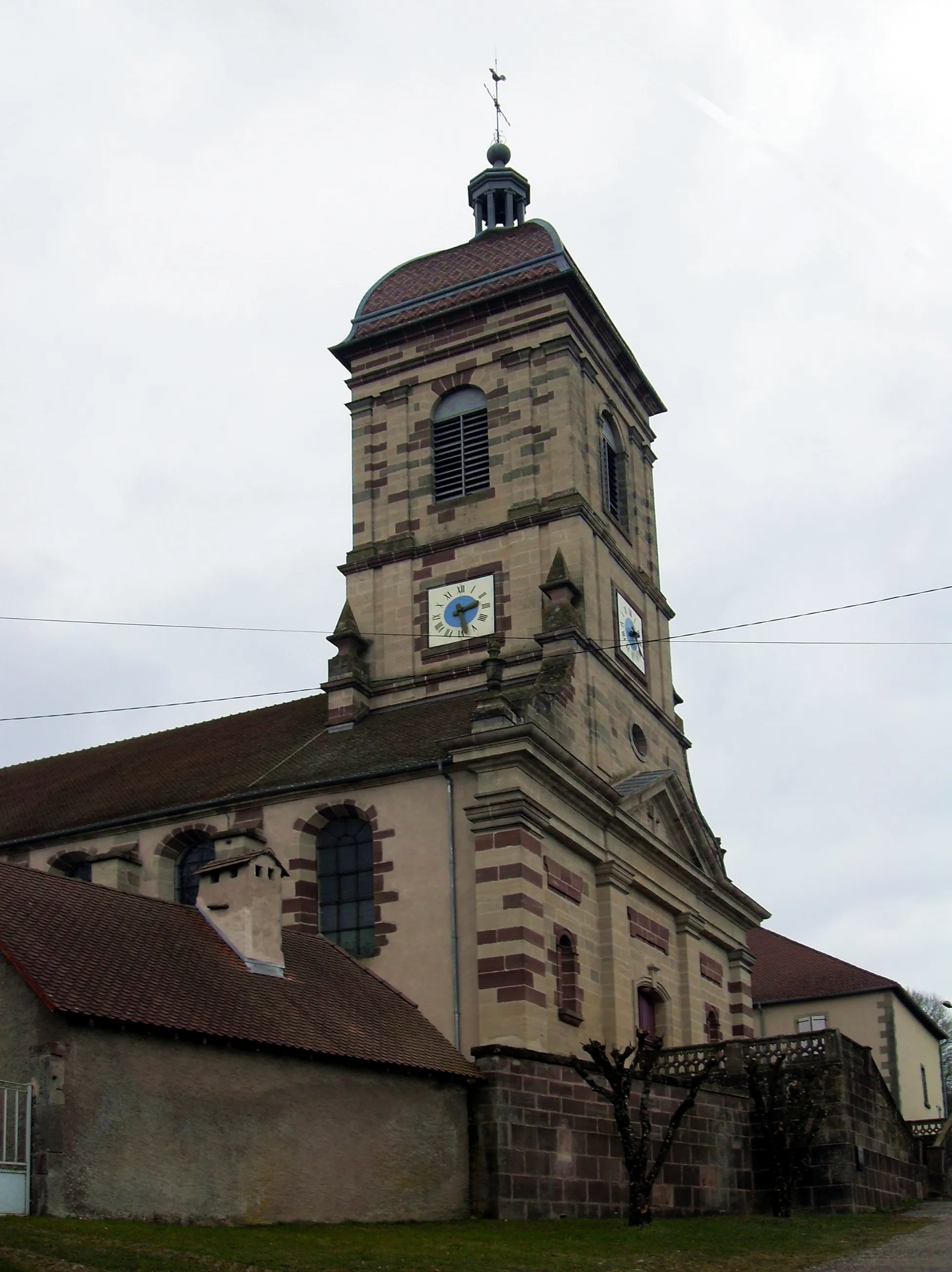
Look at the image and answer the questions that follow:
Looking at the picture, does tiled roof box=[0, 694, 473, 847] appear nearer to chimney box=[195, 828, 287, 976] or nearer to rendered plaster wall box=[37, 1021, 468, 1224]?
chimney box=[195, 828, 287, 976]

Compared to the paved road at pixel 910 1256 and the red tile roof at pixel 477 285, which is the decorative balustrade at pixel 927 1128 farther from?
the red tile roof at pixel 477 285

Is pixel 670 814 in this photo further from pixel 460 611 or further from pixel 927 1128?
pixel 927 1128

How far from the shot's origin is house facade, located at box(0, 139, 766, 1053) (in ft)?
86.4

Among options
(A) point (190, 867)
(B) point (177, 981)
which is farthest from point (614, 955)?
(B) point (177, 981)

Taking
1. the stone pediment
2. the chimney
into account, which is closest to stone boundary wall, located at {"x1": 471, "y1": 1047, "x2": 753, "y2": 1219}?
the chimney

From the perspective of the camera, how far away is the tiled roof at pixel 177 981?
17344 mm

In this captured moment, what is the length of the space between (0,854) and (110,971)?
14458 mm

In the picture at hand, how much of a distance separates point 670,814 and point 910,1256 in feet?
50.6

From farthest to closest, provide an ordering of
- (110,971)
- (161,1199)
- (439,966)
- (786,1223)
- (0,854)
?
(0,854) → (439,966) → (786,1223) → (110,971) → (161,1199)

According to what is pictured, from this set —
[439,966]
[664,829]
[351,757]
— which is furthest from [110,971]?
[664,829]

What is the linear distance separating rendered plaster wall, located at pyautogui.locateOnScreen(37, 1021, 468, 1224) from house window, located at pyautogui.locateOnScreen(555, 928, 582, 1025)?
4866mm

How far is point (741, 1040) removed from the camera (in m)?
29.2

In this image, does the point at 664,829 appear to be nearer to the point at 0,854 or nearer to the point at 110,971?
the point at 0,854

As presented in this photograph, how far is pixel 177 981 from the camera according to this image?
19.1 m
